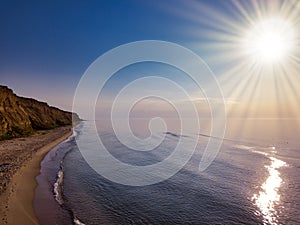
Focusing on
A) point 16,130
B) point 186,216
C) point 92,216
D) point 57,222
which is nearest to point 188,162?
point 186,216

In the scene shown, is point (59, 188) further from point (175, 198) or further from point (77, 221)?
point (175, 198)

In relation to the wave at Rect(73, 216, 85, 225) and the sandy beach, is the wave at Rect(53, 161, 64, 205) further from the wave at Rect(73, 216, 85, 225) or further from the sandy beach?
the wave at Rect(73, 216, 85, 225)

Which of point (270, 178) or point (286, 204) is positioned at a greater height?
point (270, 178)

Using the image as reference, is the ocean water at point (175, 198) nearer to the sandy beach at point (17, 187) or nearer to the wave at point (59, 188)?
the wave at point (59, 188)

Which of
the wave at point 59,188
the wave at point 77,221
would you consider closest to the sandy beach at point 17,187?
the wave at point 59,188

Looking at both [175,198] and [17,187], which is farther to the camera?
[175,198]

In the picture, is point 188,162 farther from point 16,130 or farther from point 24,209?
point 16,130

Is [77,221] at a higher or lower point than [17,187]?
higher

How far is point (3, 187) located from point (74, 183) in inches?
209

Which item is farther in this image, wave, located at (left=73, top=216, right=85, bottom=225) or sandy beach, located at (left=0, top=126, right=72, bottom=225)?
wave, located at (left=73, top=216, right=85, bottom=225)

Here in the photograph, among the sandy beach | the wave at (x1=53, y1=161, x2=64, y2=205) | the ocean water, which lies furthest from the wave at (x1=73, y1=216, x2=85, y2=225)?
the wave at (x1=53, y1=161, x2=64, y2=205)

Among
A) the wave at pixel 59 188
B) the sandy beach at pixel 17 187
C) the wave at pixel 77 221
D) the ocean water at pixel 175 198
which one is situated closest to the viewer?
the sandy beach at pixel 17 187

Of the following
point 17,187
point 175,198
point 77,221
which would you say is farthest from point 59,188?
point 175,198

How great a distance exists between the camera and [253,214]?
554 inches
